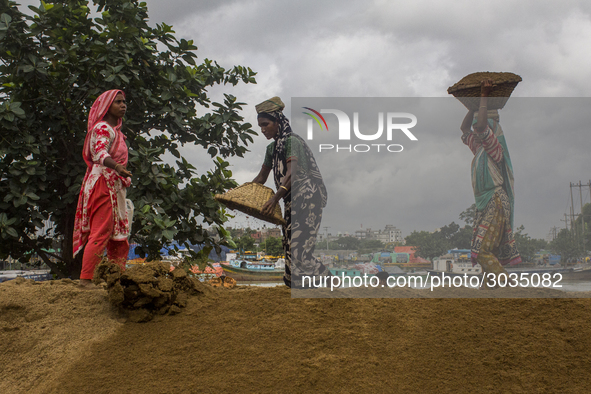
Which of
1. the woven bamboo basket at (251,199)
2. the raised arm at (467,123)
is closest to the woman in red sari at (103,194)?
the woven bamboo basket at (251,199)

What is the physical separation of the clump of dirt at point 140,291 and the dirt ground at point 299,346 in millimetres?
73

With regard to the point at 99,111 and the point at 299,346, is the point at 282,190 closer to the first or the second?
the point at 299,346

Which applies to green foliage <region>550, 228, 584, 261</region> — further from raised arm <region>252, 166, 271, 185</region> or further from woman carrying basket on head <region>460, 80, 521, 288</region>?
raised arm <region>252, 166, 271, 185</region>

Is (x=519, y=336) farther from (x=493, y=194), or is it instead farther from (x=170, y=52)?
(x=170, y=52)

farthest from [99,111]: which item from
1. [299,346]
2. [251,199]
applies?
[299,346]

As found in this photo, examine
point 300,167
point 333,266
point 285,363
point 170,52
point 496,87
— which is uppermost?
point 170,52

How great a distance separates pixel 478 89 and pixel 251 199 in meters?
2.42

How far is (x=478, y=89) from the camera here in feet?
13.2

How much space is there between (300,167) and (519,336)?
2.17 meters

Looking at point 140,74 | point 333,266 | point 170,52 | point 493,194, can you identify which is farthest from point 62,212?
point 493,194

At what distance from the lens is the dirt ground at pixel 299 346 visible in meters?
2.27

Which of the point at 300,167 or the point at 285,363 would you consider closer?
the point at 285,363

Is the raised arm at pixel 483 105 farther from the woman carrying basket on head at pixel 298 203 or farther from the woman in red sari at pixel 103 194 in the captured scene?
the woman in red sari at pixel 103 194

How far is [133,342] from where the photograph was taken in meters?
2.75
